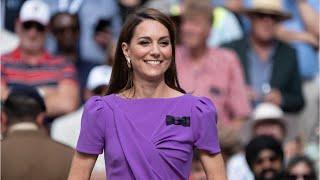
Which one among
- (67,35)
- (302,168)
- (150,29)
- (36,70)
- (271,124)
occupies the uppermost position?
(150,29)

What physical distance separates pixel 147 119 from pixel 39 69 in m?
4.79

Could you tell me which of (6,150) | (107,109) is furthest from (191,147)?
(6,150)

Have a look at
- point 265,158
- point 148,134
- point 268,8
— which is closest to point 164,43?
point 148,134

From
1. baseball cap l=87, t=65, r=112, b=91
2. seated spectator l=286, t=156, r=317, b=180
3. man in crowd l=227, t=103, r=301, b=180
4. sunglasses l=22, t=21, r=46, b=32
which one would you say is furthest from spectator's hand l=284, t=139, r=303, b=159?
sunglasses l=22, t=21, r=46, b=32

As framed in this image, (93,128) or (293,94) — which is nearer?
(93,128)

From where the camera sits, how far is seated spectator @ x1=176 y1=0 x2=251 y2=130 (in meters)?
8.83

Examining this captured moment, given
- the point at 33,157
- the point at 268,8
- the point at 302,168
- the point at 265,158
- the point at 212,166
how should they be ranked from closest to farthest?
the point at 212,166 < the point at 33,157 < the point at 265,158 < the point at 302,168 < the point at 268,8

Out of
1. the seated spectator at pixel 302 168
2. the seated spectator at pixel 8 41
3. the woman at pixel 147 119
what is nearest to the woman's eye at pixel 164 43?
the woman at pixel 147 119

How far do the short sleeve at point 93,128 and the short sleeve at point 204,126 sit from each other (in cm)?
38

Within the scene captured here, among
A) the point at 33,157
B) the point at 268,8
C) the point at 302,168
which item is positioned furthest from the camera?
the point at 268,8

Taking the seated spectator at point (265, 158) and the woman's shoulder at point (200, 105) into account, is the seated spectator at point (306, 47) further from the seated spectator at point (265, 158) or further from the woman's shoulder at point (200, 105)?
the woman's shoulder at point (200, 105)

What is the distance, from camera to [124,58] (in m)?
4.35

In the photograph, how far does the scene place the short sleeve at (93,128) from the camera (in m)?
4.19

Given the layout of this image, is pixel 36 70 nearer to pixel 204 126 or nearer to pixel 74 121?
pixel 74 121
